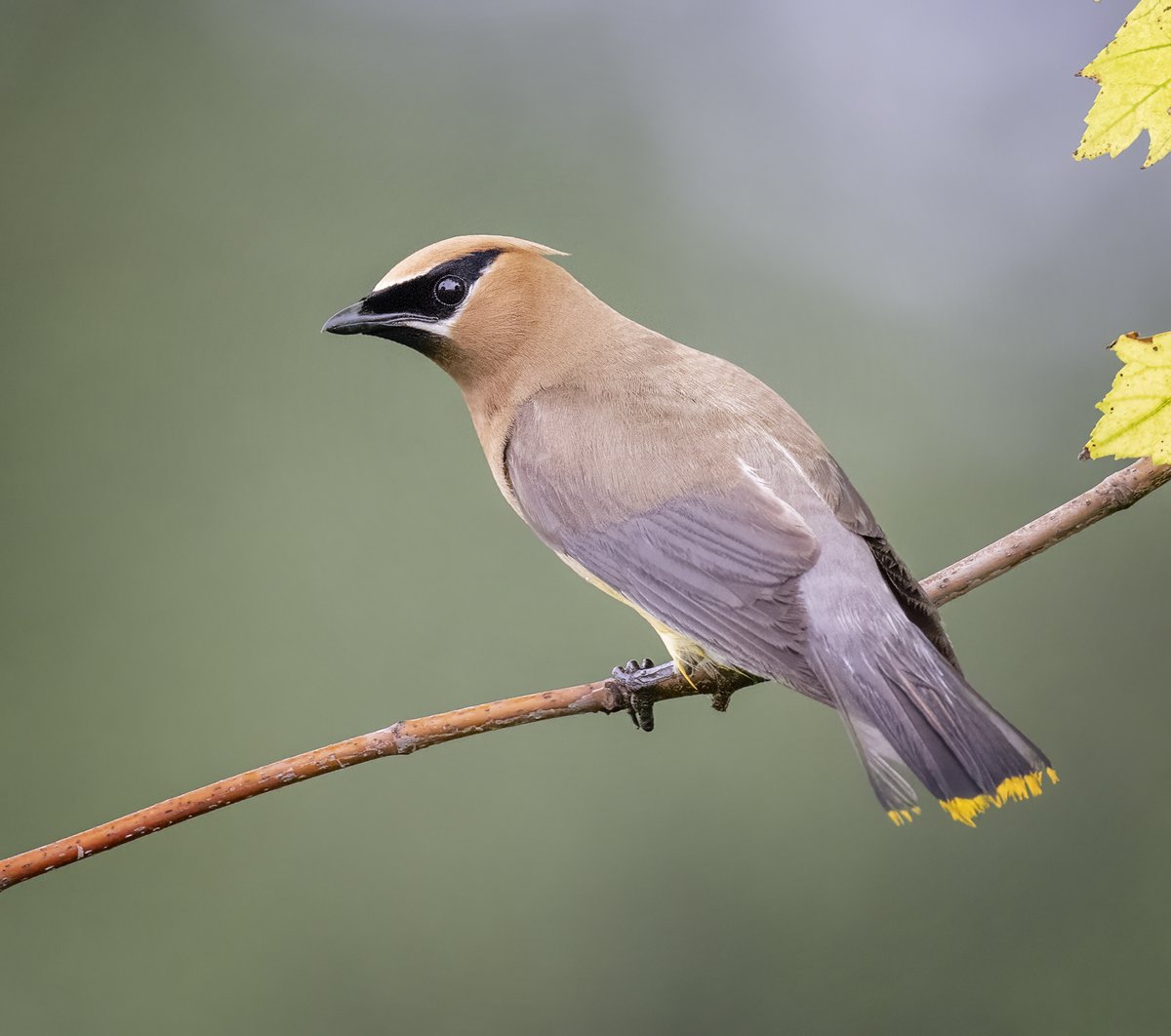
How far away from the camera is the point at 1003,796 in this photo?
59.8 inches

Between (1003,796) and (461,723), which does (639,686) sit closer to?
(461,723)

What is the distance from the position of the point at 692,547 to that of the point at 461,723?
1.66 ft

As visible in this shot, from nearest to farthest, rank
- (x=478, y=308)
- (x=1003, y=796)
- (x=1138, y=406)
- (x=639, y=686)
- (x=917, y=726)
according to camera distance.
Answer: (x=1138, y=406)
(x=1003, y=796)
(x=917, y=726)
(x=639, y=686)
(x=478, y=308)

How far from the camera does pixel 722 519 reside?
198 cm

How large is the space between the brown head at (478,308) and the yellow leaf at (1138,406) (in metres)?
0.99

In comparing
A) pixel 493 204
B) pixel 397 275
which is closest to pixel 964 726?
pixel 397 275

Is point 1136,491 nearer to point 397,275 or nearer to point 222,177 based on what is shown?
point 397,275

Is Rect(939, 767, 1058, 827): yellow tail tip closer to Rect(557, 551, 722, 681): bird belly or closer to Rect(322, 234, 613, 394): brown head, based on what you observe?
Rect(557, 551, 722, 681): bird belly

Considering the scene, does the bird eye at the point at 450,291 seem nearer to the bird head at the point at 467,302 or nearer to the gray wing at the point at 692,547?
the bird head at the point at 467,302

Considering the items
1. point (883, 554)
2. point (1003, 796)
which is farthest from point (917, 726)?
point (883, 554)

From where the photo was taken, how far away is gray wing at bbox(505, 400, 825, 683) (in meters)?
Result: 1.86

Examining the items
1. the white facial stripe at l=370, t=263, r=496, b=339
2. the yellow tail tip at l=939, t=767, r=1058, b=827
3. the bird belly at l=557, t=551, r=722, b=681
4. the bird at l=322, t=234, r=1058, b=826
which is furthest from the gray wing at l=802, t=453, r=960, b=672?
the white facial stripe at l=370, t=263, r=496, b=339

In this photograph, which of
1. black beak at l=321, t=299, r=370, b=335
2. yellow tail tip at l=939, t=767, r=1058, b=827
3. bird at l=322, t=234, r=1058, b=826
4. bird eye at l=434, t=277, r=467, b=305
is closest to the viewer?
yellow tail tip at l=939, t=767, r=1058, b=827

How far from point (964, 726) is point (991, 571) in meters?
0.26
